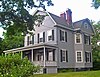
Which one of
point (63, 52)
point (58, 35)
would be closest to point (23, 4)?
point (58, 35)

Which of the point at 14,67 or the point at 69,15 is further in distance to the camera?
the point at 69,15

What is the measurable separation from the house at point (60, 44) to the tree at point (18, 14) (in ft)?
21.5

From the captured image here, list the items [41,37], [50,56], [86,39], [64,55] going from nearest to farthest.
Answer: [50,56], [64,55], [41,37], [86,39]

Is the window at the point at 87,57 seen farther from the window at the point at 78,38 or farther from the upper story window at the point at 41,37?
the upper story window at the point at 41,37

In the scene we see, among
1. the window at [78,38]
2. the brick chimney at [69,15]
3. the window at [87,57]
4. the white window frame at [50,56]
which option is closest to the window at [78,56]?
the window at [87,57]

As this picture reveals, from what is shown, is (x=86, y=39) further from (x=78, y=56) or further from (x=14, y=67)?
(x=14, y=67)

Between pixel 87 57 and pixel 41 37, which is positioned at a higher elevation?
pixel 41 37

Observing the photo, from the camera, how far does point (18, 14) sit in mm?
18375

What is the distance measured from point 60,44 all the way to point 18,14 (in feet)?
34.3

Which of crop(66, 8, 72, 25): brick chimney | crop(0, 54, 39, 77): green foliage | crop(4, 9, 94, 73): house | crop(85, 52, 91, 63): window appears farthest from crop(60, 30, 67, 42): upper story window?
crop(0, 54, 39, 77): green foliage

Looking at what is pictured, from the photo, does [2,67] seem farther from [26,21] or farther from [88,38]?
[88,38]

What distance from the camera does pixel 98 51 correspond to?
4231cm

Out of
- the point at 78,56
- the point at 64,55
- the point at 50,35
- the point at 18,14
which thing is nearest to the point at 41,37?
the point at 50,35

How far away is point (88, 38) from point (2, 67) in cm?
2562
